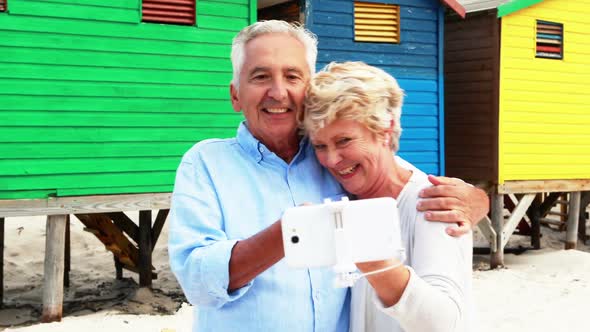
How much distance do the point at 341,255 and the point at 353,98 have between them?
2.54 ft

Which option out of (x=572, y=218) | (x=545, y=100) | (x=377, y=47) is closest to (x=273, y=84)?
(x=377, y=47)

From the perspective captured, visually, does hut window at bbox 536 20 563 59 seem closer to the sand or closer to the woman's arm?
the sand

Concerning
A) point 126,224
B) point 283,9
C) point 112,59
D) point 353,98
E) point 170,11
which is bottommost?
point 126,224

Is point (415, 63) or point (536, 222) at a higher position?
point (415, 63)

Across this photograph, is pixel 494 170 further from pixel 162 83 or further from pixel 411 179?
pixel 411 179

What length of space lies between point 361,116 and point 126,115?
6.94 meters

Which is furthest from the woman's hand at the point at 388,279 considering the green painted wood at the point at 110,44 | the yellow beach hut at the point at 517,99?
the yellow beach hut at the point at 517,99

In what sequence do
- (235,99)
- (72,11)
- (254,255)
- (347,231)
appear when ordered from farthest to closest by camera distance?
1. (72,11)
2. (235,99)
3. (254,255)
4. (347,231)

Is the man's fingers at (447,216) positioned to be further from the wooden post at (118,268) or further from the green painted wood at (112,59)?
the wooden post at (118,268)

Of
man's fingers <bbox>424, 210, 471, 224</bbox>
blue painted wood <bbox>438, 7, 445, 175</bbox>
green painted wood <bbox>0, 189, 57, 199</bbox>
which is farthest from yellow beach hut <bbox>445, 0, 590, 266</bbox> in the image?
man's fingers <bbox>424, 210, 471, 224</bbox>

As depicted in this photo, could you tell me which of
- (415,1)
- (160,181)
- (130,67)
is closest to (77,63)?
(130,67)

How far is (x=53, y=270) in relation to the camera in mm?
8859

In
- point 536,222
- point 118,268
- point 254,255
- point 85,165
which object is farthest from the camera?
point 536,222

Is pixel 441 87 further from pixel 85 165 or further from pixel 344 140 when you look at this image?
pixel 344 140
